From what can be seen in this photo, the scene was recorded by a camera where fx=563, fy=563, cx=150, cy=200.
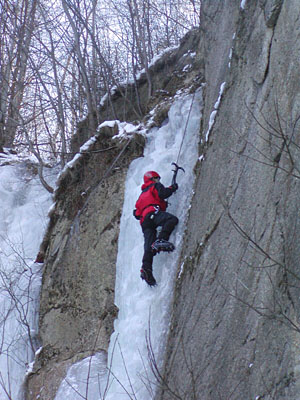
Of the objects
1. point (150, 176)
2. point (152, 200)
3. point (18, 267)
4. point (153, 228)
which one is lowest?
point (153, 228)

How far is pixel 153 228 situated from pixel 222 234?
1.63 m

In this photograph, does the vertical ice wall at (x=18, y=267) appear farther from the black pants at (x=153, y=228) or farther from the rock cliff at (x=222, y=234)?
the black pants at (x=153, y=228)

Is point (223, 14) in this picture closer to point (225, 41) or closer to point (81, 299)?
point (225, 41)

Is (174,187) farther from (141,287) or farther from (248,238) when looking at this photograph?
(248,238)

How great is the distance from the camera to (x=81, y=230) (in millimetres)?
8289

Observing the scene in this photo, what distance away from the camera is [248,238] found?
3.32 m

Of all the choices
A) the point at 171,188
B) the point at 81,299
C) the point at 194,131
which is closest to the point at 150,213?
the point at 171,188

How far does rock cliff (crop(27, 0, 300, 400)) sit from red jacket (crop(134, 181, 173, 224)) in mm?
411

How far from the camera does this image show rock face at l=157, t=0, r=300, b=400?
11.6 feet

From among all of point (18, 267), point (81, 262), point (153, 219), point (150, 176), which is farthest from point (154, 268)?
point (18, 267)

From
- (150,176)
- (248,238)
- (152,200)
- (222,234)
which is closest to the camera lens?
(248,238)

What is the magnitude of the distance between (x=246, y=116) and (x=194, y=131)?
87.5 inches

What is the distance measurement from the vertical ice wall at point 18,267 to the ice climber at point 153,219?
6.14 ft

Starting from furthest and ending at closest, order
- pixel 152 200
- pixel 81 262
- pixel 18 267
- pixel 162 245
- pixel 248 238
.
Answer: pixel 18 267
pixel 81 262
pixel 152 200
pixel 162 245
pixel 248 238
